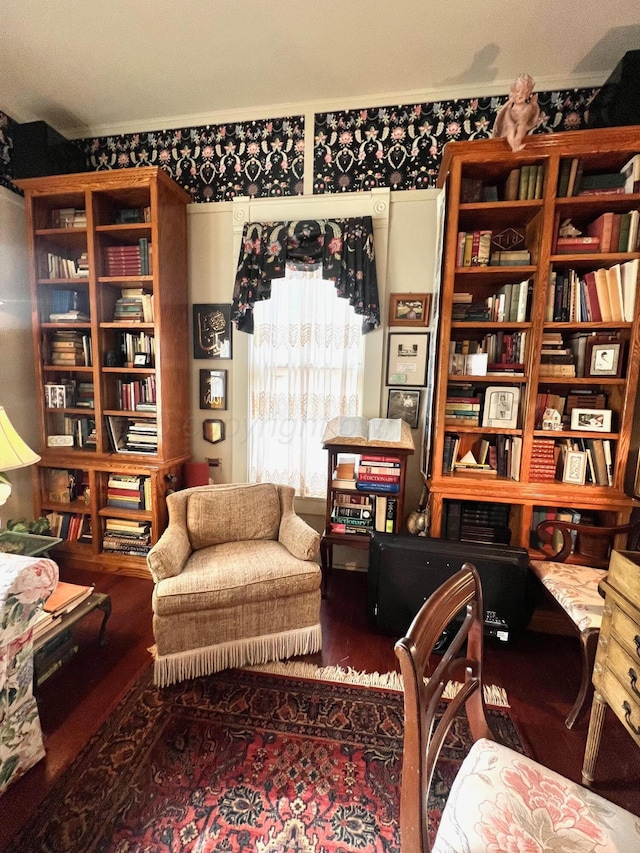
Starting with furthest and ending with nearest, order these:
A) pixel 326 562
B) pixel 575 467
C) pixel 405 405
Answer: pixel 405 405 → pixel 326 562 → pixel 575 467

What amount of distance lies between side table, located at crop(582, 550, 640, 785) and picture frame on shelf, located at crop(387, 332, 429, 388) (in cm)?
149

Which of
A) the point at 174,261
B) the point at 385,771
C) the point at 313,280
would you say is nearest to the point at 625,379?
the point at 313,280

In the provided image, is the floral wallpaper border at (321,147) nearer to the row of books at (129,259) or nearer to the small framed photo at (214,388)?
the row of books at (129,259)

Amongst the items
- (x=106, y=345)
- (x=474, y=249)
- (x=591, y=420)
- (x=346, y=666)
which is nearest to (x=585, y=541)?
(x=591, y=420)

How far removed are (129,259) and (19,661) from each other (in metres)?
2.25

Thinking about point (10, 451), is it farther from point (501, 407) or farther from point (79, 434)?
point (501, 407)

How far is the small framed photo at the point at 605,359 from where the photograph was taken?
1.83m

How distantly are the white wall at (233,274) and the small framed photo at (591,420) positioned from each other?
869 millimetres

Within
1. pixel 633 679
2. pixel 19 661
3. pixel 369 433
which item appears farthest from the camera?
pixel 369 433

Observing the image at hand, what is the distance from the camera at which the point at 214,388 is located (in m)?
2.71

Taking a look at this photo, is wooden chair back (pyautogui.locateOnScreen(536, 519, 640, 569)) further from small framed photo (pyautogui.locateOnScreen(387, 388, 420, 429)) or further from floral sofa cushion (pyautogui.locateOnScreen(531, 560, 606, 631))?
small framed photo (pyautogui.locateOnScreen(387, 388, 420, 429))

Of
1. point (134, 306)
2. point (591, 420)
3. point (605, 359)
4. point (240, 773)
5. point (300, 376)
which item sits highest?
point (134, 306)

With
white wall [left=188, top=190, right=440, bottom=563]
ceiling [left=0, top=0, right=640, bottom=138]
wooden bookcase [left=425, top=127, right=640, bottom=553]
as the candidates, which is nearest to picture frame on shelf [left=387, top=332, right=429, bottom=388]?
white wall [left=188, top=190, right=440, bottom=563]

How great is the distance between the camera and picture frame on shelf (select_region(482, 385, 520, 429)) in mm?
2016
